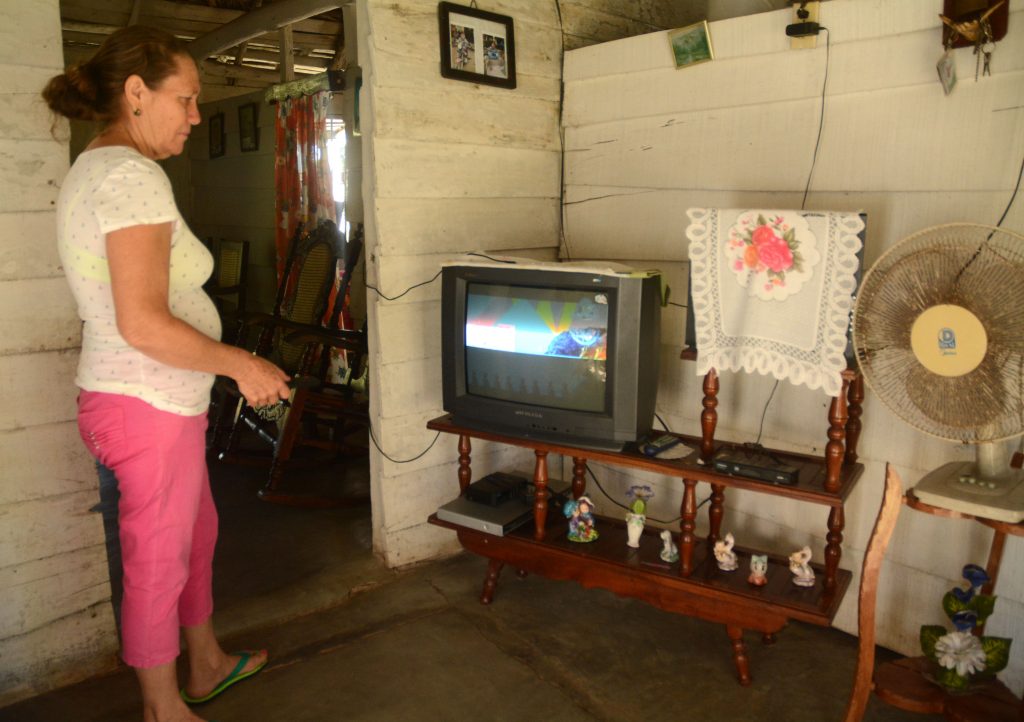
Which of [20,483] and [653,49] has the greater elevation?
[653,49]

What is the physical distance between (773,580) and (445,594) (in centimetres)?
103

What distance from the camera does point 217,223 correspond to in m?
5.37

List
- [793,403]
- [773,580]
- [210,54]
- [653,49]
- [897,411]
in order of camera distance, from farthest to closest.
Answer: [210,54] → [653,49] → [793,403] → [773,580] → [897,411]

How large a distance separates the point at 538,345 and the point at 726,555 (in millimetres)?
765

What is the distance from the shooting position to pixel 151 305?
1459mm

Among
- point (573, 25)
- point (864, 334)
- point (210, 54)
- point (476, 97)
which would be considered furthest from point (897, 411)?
point (210, 54)

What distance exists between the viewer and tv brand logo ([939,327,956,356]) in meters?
1.51

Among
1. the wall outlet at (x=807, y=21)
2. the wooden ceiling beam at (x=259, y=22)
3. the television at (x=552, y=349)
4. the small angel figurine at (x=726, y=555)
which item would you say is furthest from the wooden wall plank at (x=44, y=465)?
the wooden ceiling beam at (x=259, y=22)

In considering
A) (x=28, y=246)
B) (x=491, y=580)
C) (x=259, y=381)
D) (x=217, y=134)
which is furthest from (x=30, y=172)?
(x=217, y=134)

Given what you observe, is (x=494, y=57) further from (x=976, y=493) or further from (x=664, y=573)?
(x=976, y=493)

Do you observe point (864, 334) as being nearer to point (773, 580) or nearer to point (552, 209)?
point (773, 580)

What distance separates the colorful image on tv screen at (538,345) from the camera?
2.07m

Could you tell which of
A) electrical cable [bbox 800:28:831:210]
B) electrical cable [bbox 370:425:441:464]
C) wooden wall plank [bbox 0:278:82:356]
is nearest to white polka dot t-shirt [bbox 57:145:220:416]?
wooden wall plank [bbox 0:278:82:356]

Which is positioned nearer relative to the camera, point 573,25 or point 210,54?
point 573,25
